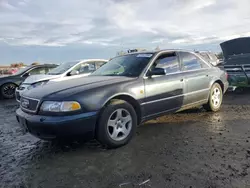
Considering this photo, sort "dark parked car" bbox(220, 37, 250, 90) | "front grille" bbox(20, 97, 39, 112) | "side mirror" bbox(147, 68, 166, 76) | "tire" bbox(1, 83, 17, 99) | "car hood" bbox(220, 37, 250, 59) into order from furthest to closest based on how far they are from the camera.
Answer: "tire" bbox(1, 83, 17, 99) → "car hood" bbox(220, 37, 250, 59) → "dark parked car" bbox(220, 37, 250, 90) → "side mirror" bbox(147, 68, 166, 76) → "front grille" bbox(20, 97, 39, 112)

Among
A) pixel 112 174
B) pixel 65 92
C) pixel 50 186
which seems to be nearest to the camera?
pixel 50 186

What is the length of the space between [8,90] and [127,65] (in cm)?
797

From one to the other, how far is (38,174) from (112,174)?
37.7 inches

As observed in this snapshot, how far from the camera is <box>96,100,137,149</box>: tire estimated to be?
13.2 ft

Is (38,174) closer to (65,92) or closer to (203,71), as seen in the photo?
(65,92)

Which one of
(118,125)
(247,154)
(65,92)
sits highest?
(65,92)

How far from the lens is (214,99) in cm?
643

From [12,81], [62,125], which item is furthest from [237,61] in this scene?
[12,81]

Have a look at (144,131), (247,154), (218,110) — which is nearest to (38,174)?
(144,131)

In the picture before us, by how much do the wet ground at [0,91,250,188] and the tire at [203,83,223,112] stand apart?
34.7 inches

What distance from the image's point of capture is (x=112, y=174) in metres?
3.28

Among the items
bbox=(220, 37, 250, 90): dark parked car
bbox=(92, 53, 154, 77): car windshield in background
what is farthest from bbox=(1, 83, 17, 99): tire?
bbox=(220, 37, 250, 90): dark parked car

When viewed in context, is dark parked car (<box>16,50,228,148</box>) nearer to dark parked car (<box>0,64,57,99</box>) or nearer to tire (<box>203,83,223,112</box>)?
tire (<box>203,83,223,112</box>)

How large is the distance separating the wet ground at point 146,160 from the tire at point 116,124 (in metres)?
0.15
